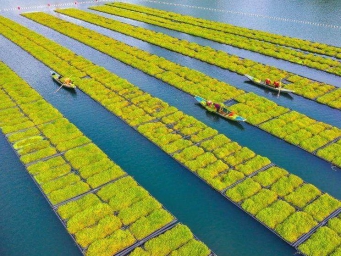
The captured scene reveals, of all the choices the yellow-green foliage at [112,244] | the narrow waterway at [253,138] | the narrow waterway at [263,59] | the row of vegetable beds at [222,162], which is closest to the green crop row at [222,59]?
the narrow waterway at [263,59]

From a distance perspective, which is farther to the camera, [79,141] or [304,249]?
[79,141]

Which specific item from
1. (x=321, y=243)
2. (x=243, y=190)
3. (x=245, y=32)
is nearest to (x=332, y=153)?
(x=243, y=190)

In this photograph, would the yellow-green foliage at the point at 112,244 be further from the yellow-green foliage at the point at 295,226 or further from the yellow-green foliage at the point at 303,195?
the yellow-green foliage at the point at 303,195

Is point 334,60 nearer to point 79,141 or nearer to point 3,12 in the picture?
point 79,141

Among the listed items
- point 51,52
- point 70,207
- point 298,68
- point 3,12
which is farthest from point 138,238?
point 3,12

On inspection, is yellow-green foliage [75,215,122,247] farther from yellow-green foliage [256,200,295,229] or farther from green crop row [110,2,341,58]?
green crop row [110,2,341,58]
